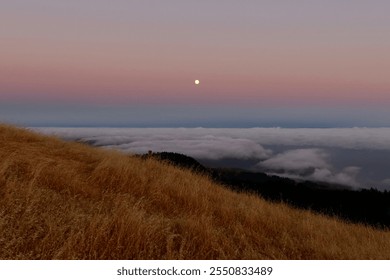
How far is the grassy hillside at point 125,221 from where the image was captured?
4.91 meters

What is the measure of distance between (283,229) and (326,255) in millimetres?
1465

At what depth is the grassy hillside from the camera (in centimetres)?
491

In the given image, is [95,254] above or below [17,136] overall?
below

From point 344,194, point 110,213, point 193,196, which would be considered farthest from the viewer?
point 344,194

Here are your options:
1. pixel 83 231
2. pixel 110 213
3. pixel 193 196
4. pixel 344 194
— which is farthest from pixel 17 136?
pixel 344 194

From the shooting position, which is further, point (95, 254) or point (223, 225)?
point (223, 225)

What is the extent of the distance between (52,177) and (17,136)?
4.19 m

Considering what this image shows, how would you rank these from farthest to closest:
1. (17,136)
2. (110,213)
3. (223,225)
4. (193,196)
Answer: (17,136), (193,196), (223,225), (110,213)

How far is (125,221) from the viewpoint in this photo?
5.47 metres

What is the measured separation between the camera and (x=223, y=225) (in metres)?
7.43
